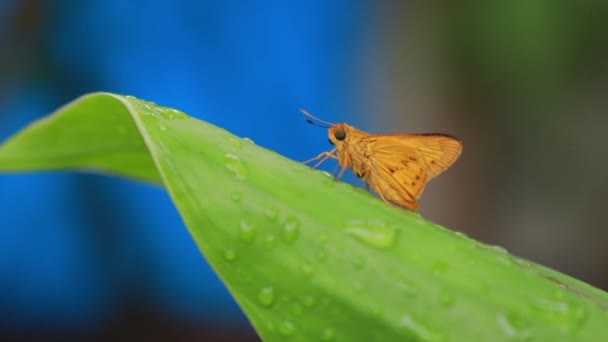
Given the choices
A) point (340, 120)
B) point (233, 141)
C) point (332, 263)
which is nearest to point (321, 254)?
point (332, 263)

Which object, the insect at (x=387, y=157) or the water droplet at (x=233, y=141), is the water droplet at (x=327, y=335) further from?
the insect at (x=387, y=157)

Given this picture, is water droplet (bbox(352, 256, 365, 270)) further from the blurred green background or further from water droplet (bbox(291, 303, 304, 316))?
the blurred green background

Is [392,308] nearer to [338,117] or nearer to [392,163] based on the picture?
[392,163]

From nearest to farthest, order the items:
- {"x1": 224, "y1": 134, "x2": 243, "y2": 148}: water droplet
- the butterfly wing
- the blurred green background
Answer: {"x1": 224, "y1": 134, "x2": 243, "y2": 148}: water droplet → the butterfly wing → the blurred green background

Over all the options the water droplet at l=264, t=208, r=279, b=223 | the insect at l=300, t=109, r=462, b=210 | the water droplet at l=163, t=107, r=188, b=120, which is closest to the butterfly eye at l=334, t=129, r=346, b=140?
the insect at l=300, t=109, r=462, b=210

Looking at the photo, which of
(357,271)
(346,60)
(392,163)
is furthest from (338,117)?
(357,271)

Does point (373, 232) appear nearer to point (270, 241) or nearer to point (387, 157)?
point (270, 241)

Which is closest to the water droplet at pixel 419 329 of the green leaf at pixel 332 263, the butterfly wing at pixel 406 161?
the green leaf at pixel 332 263

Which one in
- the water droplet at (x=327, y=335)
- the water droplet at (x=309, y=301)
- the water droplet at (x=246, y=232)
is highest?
the water droplet at (x=246, y=232)
